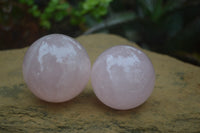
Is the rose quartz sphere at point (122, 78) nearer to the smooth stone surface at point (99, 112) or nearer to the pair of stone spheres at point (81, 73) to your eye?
the pair of stone spheres at point (81, 73)

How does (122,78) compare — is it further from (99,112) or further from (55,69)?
(55,69)

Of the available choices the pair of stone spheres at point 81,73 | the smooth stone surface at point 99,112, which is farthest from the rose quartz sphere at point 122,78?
the smooth stone surface at point 99,112

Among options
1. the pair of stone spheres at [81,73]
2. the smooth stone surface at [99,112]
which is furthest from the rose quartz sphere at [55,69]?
the smooth stone surface at [99,112]

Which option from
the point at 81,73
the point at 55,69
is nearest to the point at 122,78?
the point at 81,73

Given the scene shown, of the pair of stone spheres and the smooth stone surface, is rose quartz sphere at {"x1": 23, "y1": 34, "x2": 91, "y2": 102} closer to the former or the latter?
the pair of stone spheres

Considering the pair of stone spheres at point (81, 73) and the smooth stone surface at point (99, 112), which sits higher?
the pair of stone spheres at point (81, 73)

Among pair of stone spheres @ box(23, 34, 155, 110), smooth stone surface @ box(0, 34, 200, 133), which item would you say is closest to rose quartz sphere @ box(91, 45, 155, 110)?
pair of stone spheres @ box(23, 34, 155, 110)
